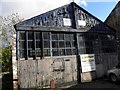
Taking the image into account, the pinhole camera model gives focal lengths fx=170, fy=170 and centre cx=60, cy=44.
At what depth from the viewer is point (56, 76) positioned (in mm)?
13461

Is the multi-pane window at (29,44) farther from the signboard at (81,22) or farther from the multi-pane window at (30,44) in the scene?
the signboard at (81,22)

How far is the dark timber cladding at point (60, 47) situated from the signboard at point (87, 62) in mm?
200

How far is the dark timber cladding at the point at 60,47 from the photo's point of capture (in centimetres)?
1272

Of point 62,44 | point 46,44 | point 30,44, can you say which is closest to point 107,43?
point 62,44

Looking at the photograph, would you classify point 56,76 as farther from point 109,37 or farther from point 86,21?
point 109,37

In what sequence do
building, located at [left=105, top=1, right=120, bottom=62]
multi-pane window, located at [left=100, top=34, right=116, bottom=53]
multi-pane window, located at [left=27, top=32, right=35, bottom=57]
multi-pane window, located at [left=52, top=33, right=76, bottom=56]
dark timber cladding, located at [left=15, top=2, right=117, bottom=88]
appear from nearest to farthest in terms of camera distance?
dark timber cladding, located at [left=15, top=2, right=117, bottom=88] < multi-pane window, located at [left=27, top=32, right=35, bottom=57] < multi-pane window, located at [left=52, top=33, right=76, bottom=56] < multi-pane window, located at [left=100, top=34, right=116, bottom=53] < building, located at [left=105, top=1, right=120, bottom=62]

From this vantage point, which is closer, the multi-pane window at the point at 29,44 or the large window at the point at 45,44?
the multi-pane window at the point at 29,44

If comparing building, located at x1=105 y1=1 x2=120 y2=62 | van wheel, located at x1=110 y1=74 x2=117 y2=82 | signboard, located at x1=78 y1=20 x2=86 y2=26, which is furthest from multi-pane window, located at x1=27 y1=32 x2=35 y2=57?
building, located at x1=105 y1=1 x2=120 y2=62

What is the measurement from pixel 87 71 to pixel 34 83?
4817 mm

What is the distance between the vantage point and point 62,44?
46.9ft

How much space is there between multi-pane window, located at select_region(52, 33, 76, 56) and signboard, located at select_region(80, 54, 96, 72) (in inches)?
42.1

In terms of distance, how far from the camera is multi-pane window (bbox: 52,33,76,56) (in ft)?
45.7

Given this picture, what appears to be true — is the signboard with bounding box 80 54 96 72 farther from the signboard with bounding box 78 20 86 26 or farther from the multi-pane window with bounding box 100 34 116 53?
the signboard with bounding box 78 20 86 26

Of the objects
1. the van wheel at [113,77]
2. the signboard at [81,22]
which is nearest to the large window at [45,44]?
the signboard at [81,22]
